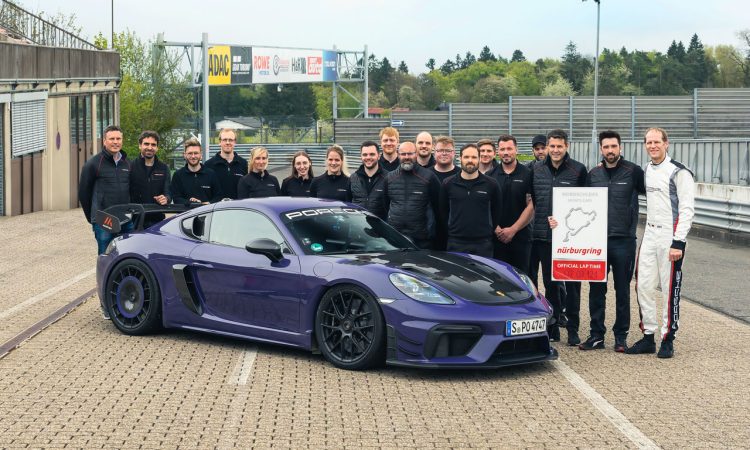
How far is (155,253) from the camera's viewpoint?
10758 mm

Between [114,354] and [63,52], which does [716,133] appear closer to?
[63,52]

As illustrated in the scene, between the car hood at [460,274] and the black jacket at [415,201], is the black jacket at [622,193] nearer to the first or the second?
the car hood at [460,274]

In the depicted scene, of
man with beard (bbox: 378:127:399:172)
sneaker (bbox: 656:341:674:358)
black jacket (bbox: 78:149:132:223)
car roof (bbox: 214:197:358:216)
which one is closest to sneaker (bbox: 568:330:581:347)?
sneaker (bbox: 656:341:674:358)

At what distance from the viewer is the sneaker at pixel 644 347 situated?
10242 millimetres

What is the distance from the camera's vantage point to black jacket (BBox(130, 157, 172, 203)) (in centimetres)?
1333

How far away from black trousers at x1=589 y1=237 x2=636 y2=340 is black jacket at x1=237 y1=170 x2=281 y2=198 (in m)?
4.19

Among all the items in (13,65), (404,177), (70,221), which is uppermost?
(13,65)

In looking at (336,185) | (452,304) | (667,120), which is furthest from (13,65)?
(667,120)

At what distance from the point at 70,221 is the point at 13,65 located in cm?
448

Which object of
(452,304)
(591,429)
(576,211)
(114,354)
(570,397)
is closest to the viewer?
(591,429)

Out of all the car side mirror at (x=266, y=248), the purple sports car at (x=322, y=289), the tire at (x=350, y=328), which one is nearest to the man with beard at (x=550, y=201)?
the purple sports car at (x=322, y=289)

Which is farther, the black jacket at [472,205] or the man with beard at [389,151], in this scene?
the man with beard at [389,151]

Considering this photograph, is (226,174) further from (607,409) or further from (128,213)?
(607,409)

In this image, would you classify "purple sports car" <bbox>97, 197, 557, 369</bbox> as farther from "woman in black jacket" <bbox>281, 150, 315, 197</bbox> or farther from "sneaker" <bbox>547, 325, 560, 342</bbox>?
"woman in black jacket" <bbox>281, 150, 315, 197</bbox>
